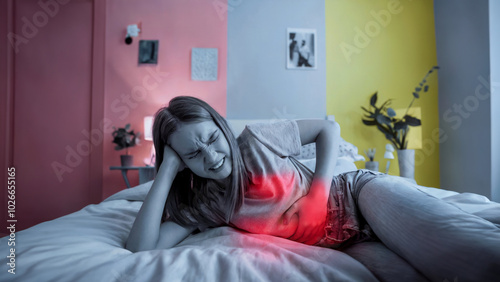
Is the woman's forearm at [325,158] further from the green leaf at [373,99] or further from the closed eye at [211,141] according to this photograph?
the green leaf at [373,99]

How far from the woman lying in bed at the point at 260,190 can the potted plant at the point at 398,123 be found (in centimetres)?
185

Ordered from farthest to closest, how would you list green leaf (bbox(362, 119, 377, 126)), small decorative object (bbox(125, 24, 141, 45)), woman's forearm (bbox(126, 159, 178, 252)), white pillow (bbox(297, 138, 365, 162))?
small decorative object (bbox(125, 24, 141, 45))
green leaf (bbox(362, 119, 377, 126))
white pillow (bbox(297, 138, 365, 162))
woman's forearm (bbox(126, 159, 178, 252))

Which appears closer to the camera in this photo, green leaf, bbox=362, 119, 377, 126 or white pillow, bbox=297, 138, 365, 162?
white pillow, bbox=297, 138, 365, 162

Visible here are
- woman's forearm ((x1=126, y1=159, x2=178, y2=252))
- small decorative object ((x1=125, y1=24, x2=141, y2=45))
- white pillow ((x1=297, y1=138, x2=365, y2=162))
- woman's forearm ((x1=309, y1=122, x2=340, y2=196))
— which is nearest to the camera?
woman's forearm ((x1=126, y1=159, x2=178, y2=252))

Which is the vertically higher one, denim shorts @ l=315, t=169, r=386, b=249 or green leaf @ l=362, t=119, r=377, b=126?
green leaf @ l=362, t=119, r=377, b=126

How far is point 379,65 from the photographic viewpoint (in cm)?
288

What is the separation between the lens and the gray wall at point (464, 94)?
2.37 meters

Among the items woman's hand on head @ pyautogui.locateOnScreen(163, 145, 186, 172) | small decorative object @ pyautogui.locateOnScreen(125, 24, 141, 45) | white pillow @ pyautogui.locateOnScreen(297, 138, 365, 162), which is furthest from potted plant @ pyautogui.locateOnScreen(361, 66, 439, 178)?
small decorative object @ pyautogui.locateOnScreen(125, 24, 141, 45)

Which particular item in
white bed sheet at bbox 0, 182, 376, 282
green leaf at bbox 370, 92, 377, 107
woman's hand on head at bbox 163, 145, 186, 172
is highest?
green leaf at bbox 370, 92, 377, 107

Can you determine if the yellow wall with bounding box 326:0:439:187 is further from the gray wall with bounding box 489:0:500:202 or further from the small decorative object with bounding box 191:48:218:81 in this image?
the small decorative object with bounding box 191:48:218:81

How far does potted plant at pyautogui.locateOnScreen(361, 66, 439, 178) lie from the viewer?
2.59 metres

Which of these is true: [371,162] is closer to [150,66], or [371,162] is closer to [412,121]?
[412,121]

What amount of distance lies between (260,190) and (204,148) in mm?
237

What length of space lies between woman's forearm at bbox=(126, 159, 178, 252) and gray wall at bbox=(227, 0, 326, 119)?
1.93 metres
